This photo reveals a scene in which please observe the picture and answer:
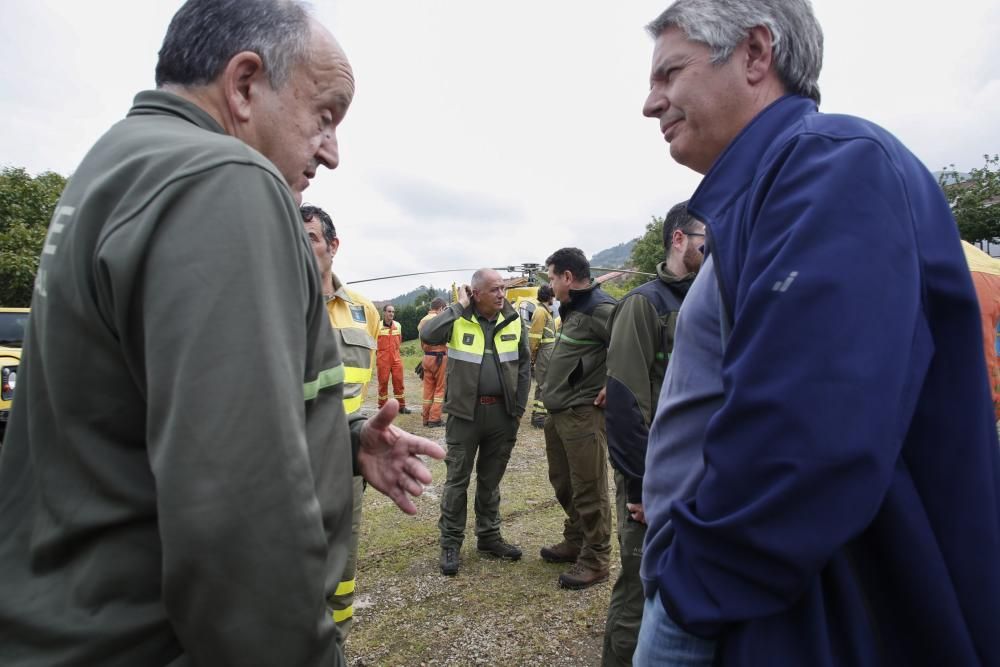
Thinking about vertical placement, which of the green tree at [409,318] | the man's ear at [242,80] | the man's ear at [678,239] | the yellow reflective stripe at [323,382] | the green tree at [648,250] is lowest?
the green tree at [409,318]

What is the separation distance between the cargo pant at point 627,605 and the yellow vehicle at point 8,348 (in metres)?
7.57

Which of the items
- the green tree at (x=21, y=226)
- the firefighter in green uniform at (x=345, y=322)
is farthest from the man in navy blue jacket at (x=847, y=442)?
the green tree at (x=21, y=226)

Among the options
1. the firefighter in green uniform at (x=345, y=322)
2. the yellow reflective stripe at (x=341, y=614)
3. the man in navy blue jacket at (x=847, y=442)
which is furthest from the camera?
the firefighter in green uniform at (x=345, y=322)

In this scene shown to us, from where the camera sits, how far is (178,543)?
74cm

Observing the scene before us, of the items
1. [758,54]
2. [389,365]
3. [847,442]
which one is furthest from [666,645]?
[389,365]

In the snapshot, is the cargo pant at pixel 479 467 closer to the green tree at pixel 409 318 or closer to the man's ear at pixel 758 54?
the man's ear at pixel 758 54

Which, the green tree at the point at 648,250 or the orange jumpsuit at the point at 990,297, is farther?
the green tree at the point at 648,250

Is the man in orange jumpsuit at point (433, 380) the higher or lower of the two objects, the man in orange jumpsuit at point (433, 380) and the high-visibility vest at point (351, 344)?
the lower

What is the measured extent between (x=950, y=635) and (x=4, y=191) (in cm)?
2208

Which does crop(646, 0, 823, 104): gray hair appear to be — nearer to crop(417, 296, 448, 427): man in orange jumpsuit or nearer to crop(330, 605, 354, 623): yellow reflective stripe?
crop(330, 605, 354, 623): yellow reflective stripe

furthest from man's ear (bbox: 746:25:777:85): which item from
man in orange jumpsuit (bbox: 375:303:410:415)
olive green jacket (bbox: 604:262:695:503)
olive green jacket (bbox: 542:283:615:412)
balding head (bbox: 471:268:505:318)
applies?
man in orange jumpsuit (bbox: 375:303:410:415)

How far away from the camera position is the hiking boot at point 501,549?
5.00 meters

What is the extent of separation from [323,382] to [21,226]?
19.7 m

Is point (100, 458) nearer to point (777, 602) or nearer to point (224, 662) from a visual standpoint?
point (224, 662)
